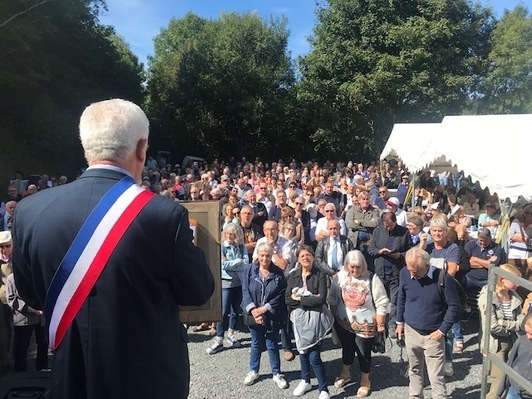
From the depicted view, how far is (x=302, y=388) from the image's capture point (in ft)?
15.2

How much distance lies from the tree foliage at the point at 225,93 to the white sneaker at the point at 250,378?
2408 centimetres

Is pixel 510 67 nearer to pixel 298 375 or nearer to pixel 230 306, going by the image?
pixel 230 306

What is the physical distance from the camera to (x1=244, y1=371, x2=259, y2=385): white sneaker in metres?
4.88

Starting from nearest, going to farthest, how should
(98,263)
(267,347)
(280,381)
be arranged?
(98,263)
(280,381)
(267,347)

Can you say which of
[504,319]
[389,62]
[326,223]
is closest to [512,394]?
[504,319]

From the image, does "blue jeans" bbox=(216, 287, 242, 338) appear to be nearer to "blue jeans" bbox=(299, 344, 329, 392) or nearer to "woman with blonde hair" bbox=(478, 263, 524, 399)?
"blue jeans" bbox=(299, 344, 329, 392)

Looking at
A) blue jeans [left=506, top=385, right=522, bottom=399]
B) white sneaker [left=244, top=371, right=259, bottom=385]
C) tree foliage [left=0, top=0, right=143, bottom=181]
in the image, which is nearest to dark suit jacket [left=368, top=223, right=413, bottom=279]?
white sneaker [left=244, top=371, right=259, bottom=385]

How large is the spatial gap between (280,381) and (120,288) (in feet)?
12.5

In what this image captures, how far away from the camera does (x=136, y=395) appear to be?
1475 mm

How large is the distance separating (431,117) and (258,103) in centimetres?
1005

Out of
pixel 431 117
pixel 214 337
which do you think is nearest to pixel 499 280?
pixel 214 337

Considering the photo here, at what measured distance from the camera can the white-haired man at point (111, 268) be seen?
1422 mm

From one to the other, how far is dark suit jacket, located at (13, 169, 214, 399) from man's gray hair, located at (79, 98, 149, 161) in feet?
0.24

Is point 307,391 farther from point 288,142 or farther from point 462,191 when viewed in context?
point 288,142
